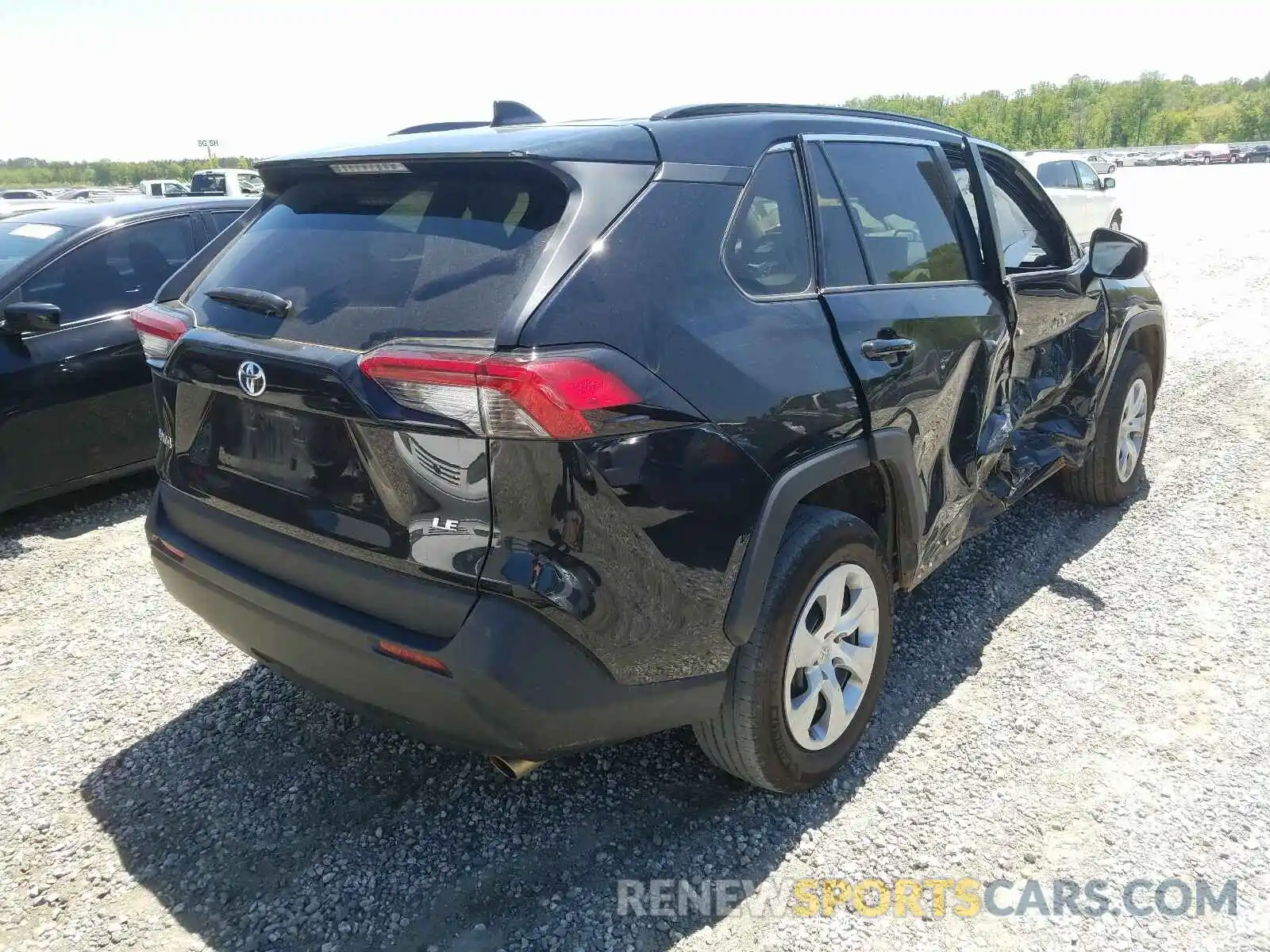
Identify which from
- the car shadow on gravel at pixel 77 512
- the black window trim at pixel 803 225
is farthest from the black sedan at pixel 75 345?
the black window trim at pixel 803 225

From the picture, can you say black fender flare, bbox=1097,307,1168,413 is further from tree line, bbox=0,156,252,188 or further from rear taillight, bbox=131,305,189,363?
tree line, bbox=0,156,252,188

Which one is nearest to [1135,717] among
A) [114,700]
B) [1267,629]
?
[1267,629]

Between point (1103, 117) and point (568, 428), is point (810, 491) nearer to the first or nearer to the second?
point (568, 428)

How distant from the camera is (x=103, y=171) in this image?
89188 millimetres

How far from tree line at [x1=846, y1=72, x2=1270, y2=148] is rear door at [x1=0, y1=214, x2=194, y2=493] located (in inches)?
4040

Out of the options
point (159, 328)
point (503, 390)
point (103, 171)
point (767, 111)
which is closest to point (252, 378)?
point (159, 328)

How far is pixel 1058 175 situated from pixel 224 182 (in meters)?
15.6

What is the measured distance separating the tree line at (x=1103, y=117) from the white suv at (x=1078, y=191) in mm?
88839

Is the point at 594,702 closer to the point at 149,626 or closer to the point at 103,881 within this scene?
the point at 103,881

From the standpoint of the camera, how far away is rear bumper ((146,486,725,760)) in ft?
6.39

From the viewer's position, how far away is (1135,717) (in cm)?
308

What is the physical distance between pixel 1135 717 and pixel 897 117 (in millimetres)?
2287

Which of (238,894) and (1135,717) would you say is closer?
(238,894)

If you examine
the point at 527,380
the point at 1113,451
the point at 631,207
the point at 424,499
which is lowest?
the point at 1113,451
